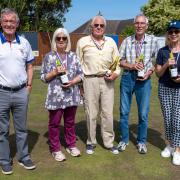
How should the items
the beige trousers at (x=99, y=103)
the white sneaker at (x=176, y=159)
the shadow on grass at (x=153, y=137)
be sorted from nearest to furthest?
the white sneaker at (x=176, y=159), the beige trousers at (x=99, y=103), the shadow on grass at (x=153, y=137)

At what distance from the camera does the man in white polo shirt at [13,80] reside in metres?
4.21

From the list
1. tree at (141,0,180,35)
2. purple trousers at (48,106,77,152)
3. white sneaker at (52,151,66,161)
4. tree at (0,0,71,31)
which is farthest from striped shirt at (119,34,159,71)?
tree at (141,0,180,35)

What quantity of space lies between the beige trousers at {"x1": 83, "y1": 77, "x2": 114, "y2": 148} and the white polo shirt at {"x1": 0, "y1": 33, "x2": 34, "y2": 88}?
3.62 feet

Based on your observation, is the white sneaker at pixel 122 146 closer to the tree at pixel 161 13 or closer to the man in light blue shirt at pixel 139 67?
the man in light blue shirt at pixel 139 67

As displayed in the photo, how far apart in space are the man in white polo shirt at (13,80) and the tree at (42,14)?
20895mm

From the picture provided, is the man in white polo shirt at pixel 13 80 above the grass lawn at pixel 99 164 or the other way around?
above

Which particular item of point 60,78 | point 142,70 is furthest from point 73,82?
point 142,70

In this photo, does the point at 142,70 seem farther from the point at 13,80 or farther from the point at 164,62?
the point at 13,80

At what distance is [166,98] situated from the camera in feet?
16.2

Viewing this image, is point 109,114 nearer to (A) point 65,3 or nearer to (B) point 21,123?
(B) point 21,123

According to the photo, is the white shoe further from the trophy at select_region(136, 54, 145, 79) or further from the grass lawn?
the trophy at select_region(136, 54, 145, 79)

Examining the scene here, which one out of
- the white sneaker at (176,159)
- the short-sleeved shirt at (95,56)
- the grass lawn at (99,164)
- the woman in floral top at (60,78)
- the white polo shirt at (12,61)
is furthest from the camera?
the short-sleeved shirt at (95,56)

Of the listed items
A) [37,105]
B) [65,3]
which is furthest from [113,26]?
[37,105]

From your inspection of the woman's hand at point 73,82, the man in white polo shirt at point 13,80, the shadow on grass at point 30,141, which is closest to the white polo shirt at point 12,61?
the man in white polo shirt at point 13,80
